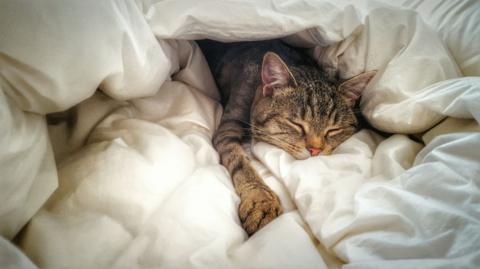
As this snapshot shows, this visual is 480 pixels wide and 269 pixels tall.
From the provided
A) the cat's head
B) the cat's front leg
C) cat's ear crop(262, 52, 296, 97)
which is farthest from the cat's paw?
cat's ear crop(262, 52, 296, 97)

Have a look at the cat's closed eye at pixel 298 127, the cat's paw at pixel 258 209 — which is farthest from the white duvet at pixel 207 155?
the cat's closed eye at pixel 298 127

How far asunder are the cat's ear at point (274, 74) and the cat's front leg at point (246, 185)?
0.24 meters

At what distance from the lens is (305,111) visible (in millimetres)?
1167

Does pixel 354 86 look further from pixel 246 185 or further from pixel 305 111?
Answer: pixel 246 185

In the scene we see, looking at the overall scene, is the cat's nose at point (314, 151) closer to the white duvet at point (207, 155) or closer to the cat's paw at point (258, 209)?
the white duvet at point (207, 155)

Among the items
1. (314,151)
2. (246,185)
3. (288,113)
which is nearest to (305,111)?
(288,113)

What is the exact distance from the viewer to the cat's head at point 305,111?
1.13 metres

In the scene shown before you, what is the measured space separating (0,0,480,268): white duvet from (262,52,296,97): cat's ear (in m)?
0.12

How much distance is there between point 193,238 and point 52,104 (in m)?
0.42

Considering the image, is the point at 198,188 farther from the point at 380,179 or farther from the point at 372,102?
the point at 372,102

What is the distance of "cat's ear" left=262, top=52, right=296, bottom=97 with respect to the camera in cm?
115

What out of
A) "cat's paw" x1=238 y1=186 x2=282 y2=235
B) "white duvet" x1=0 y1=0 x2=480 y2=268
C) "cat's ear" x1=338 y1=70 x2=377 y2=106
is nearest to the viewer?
"white duvet" x1=0 y1=0 x2=480 y2=268

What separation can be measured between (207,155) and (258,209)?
0.90ft

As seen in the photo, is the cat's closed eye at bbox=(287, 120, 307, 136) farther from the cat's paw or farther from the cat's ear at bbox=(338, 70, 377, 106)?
the cat's paw
